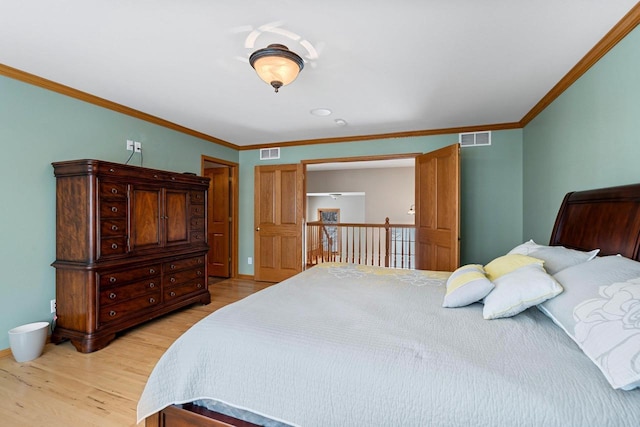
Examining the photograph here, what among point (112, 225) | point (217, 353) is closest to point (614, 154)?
point (217, 353)

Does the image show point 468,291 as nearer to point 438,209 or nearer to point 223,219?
point 438,209

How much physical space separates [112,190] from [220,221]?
2805 millimetres

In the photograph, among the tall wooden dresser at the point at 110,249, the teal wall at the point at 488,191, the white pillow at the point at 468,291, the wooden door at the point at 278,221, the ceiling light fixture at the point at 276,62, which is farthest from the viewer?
the wooden door at the point at 278,221

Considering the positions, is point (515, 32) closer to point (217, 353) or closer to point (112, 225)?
point (217, 353)

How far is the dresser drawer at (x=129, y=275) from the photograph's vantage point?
2.61 metres

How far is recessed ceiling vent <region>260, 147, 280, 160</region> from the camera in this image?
5.12 metres

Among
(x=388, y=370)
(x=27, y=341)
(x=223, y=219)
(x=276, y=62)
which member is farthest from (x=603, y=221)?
(x=223, y=219)

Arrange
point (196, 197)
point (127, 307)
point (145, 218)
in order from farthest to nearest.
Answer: point (196, 197) → point (145, 218) → point (127, 307)

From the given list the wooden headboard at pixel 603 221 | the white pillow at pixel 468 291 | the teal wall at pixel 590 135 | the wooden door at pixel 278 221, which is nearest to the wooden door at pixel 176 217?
the wooden door at pixel 278 221

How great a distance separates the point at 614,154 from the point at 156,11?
3040mm

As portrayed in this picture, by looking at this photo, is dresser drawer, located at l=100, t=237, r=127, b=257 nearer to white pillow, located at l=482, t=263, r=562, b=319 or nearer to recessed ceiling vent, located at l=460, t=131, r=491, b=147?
white pillow, located at l=482, t=263, r=562, b=319

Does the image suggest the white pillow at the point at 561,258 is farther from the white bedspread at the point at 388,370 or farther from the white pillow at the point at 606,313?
the white bedspread at the point at 388,370

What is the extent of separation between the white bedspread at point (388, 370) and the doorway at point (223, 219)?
396 cm

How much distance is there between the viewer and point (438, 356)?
1.06m
